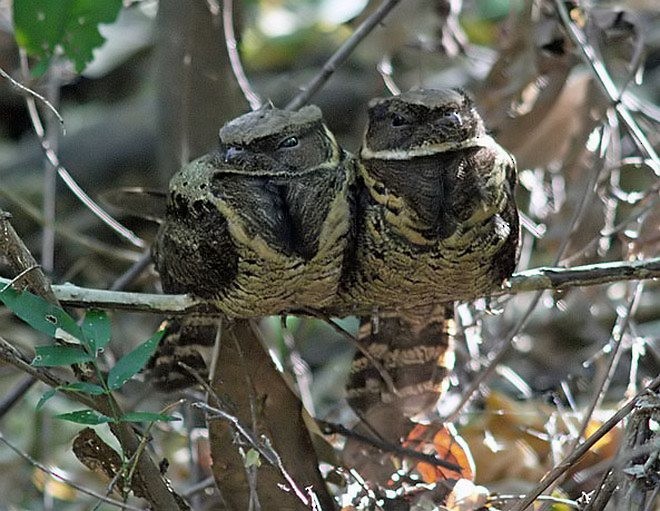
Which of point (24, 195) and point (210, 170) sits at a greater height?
point (210, 170)

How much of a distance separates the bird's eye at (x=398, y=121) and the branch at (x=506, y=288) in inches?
15.0

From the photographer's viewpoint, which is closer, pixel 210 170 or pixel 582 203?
pixel 210 170

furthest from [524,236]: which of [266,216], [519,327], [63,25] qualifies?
[266,216]

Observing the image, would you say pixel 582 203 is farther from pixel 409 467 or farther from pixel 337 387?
pixel 337 387

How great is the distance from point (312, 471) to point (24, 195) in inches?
138

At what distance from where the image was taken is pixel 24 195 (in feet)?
18.4

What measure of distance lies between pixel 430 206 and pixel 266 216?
30 cm

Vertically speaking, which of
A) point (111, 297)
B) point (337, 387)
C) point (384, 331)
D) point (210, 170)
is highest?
point (210, 170)

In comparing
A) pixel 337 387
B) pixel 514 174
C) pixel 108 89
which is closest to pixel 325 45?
pixel 108 89

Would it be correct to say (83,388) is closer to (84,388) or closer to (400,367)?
(84,388)

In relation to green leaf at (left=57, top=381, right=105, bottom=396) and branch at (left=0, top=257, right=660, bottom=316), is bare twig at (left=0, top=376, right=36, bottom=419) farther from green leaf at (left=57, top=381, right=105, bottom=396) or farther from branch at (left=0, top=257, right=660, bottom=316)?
green leaf at (left=57, top=381, right=105, bottom=396)

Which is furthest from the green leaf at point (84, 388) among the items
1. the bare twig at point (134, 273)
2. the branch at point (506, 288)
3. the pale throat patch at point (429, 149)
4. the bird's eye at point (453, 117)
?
the bare twig at point (134, 273)

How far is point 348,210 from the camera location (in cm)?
222

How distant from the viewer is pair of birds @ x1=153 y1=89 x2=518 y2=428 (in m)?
2.17
